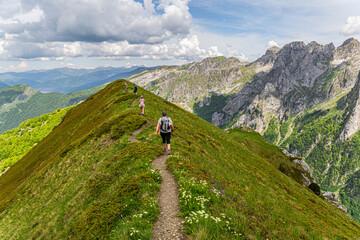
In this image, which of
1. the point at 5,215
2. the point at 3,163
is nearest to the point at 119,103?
the point at 5,215

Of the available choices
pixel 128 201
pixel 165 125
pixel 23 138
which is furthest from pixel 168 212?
pixel 23 138

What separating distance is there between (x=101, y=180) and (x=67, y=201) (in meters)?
4.78

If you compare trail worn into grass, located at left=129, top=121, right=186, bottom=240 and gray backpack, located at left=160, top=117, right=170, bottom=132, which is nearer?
trail worn into grass, located at left=129, top=121, right=186, bottom=240

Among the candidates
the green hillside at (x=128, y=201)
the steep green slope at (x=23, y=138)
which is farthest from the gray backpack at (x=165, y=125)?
the steep green slope at (x=23, y=138)

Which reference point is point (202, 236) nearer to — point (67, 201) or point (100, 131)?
point (67, 201)

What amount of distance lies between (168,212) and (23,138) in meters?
151

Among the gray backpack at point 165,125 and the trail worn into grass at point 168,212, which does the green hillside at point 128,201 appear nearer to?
the trail worn into grass at point 168,212

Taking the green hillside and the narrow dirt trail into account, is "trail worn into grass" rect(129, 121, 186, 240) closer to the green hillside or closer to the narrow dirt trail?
the narrow dirt trail

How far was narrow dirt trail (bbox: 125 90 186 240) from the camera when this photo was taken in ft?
24.4

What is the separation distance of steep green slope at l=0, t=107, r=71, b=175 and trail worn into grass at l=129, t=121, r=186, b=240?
411ft

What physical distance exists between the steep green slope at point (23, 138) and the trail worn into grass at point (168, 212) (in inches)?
4935

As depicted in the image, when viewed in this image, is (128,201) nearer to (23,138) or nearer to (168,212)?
(168,212)

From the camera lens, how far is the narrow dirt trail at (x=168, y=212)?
743 cm

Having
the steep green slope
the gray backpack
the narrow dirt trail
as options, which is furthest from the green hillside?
the steep green slope
